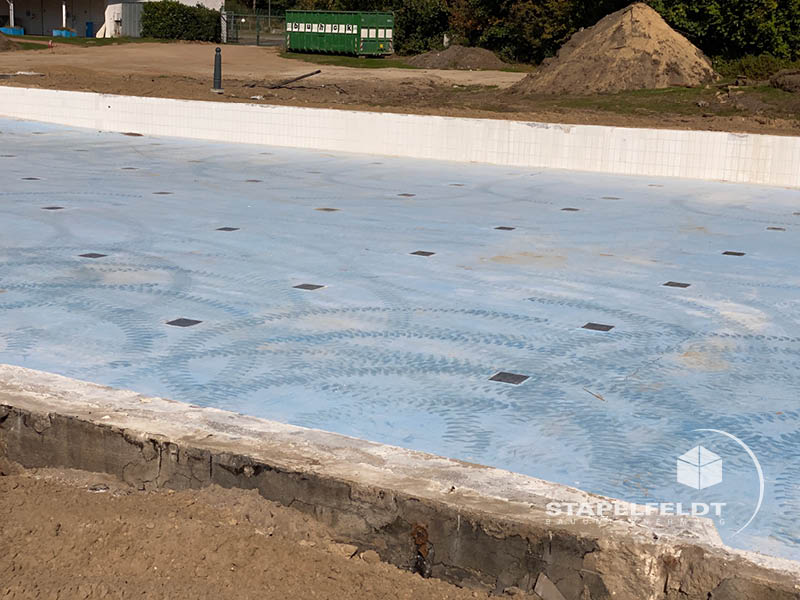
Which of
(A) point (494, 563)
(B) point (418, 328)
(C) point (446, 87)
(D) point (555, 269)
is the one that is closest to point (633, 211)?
(D) point (555, 269)

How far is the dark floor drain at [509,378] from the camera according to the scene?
5027mm

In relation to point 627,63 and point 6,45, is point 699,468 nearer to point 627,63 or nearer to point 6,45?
point 627,63

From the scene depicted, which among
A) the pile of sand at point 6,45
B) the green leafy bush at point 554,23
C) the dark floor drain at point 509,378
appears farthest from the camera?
the pile of sand at point 6,45

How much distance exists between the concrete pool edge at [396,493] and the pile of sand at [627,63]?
2102 cm

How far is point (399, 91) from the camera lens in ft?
86.5

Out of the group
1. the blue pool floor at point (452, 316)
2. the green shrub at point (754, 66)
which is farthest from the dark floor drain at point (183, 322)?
the green shrub at point (754, 66)

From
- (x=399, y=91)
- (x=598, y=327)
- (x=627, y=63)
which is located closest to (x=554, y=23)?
(x=399, y=91)

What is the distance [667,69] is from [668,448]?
21391mm

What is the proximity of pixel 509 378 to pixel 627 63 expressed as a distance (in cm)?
2038

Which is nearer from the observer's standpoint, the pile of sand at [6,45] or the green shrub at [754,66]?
the green shrub at [754,66]

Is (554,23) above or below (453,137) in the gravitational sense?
above

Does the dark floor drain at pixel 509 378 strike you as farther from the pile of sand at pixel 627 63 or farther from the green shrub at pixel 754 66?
the green shrub at pixel 754 66

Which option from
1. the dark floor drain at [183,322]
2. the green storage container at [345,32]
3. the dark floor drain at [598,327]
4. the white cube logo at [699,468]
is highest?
the green storage container at [345,32]

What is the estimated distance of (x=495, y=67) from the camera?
120 feet
